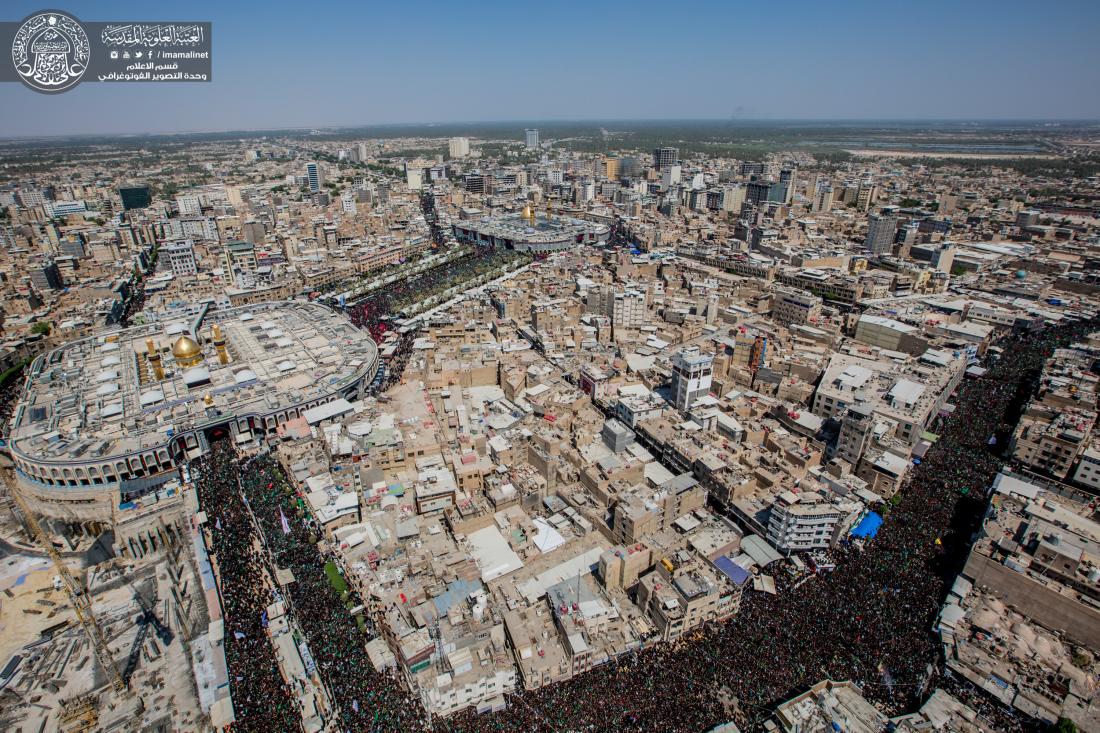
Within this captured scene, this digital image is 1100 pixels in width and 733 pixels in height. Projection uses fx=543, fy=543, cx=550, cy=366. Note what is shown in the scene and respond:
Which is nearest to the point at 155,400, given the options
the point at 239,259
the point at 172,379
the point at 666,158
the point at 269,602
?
the point at 172,379

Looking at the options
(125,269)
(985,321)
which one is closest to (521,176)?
(125,269)

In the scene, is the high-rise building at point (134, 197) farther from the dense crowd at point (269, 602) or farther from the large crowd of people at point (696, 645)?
the large crowd of people at point (696, 645)

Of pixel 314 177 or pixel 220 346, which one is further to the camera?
pixel 314 177

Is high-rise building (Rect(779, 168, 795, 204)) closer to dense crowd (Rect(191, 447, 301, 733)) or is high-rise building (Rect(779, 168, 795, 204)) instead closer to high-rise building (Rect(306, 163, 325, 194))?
high-rise building (Rect(306, 163, 325, 194))

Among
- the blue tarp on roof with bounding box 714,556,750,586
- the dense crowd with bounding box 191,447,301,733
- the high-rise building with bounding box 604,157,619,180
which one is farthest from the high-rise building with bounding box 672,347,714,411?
the high-rise building with bounding box 604,157,619,180

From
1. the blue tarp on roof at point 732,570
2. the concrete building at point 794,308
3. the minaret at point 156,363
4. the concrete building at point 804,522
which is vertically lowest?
the blue tarp on roof at point 732,570

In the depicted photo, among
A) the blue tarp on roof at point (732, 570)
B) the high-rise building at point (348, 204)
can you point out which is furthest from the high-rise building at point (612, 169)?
the blue tarp on roof at point (732, 570)

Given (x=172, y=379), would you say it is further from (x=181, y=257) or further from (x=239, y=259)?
(x=181, y=257)
